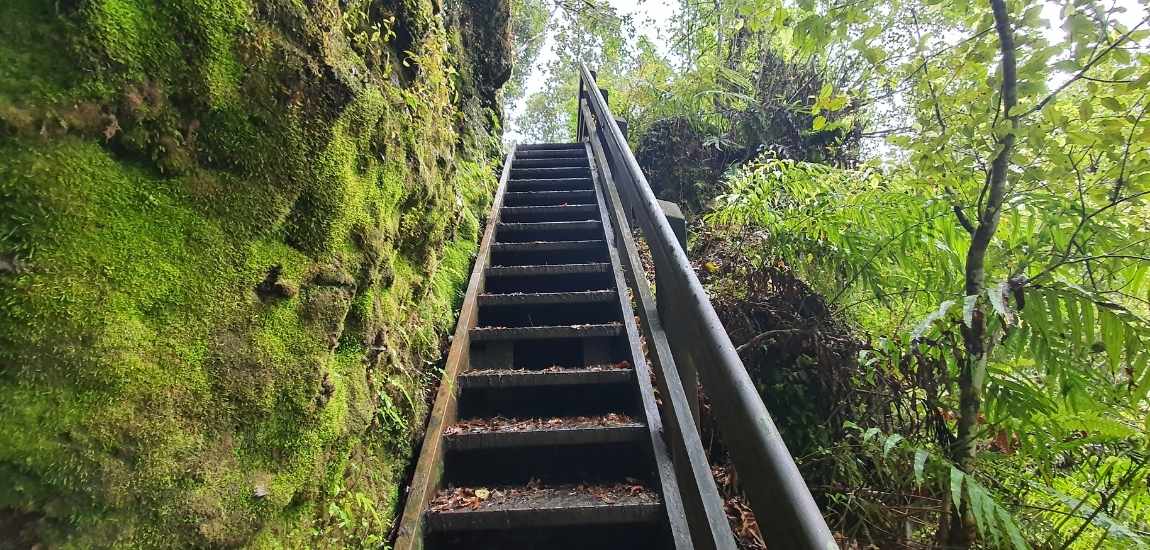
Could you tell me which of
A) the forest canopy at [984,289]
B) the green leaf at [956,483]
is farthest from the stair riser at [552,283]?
the green leaf at [956,483]

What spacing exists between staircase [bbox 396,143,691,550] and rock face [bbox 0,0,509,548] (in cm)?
32

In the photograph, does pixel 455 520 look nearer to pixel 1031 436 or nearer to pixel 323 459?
pixel 323 459

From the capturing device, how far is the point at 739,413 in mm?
1247

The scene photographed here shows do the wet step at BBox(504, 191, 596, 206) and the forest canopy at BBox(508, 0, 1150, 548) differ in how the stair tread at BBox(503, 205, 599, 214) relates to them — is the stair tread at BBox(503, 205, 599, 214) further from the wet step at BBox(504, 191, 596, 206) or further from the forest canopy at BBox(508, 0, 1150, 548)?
the forest canopy at BBox(508, 0, 1150, 548)

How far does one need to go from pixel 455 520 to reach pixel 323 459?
67cm

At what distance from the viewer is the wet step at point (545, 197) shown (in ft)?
18.9

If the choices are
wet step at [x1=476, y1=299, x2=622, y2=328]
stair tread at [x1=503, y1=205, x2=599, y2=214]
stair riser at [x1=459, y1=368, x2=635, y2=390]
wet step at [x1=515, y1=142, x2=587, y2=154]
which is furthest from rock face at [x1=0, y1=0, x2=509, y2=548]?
wet step at [x1=515, y1=142, x2=587, y2=154]

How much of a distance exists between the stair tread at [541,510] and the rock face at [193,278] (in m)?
0.26

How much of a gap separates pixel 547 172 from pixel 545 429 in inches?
197

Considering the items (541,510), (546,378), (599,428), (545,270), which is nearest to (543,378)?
(546,378)

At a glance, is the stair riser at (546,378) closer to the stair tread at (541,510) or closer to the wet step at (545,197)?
the stair tread at (541,510)

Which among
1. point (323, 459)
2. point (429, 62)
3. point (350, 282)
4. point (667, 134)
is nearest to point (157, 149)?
point (350, 282)

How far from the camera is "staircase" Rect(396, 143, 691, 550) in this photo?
83.7 inches

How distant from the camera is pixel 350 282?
1878mm
